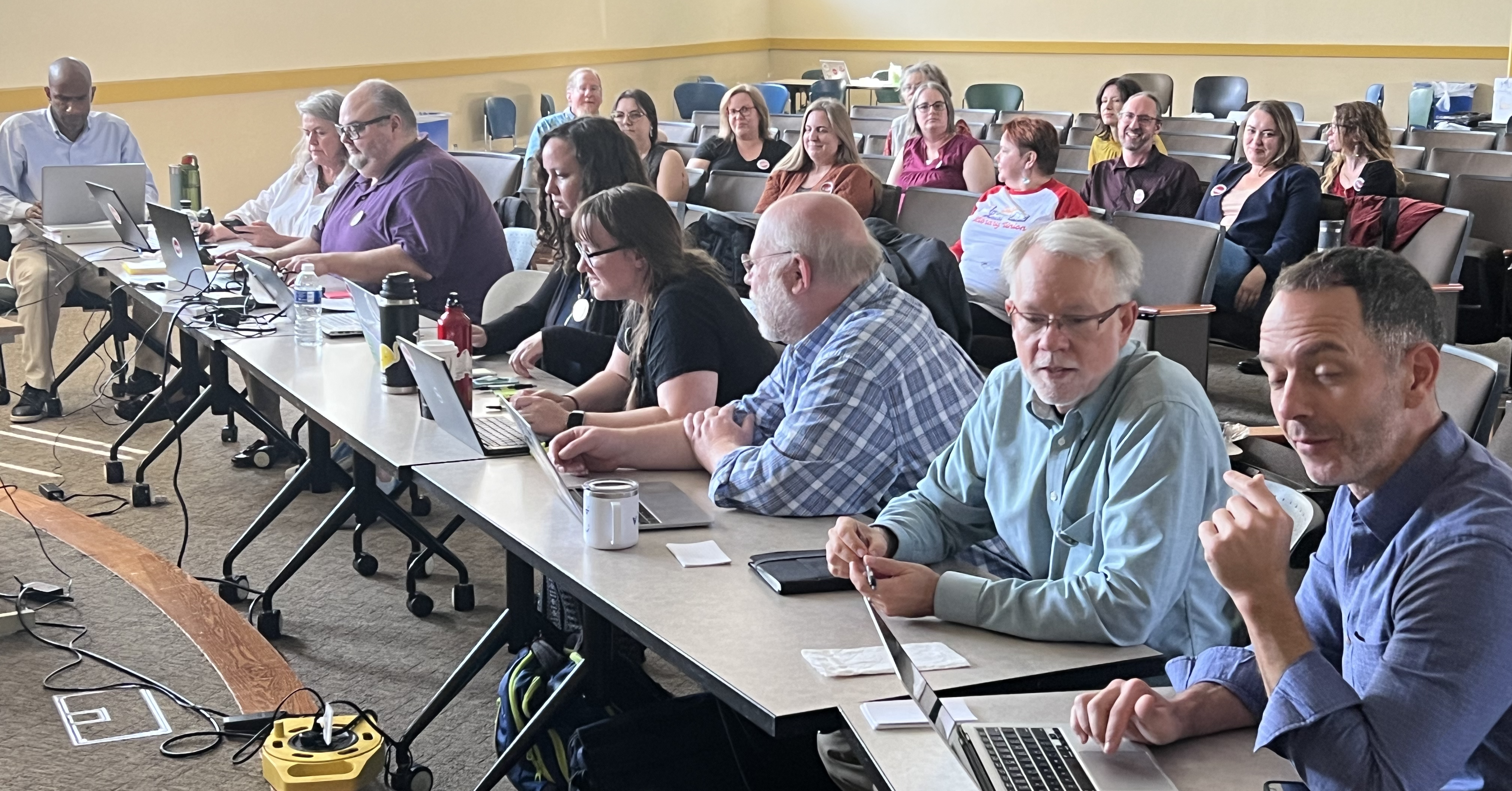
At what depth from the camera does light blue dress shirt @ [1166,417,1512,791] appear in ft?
4.33

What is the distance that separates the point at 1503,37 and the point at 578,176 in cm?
1073

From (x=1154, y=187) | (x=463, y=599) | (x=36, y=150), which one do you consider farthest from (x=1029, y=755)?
(x=36, y=150)

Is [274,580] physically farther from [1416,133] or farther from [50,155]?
[1416,133]

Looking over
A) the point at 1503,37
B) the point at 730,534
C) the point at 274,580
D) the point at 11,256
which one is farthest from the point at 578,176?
the point at 1503,37

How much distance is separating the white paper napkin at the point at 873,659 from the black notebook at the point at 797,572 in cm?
21

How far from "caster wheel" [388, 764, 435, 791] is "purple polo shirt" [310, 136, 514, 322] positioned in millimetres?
1936

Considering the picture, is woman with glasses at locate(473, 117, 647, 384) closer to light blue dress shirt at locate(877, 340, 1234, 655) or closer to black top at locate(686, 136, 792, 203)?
light blue dress shirt at locate(877, 340, 1234, 655)

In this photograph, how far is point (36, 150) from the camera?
6.29 m

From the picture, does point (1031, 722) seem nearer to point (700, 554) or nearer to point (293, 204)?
point (700, 554)

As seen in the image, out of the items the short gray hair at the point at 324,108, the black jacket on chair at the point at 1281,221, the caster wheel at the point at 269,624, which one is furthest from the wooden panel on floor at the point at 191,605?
the black jacket on chair at the point at 1281,221

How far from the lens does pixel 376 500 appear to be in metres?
3.58

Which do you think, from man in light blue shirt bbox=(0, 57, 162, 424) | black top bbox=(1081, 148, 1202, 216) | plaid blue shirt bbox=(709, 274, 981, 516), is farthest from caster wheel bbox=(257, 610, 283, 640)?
black top bbox=(1081, 148, 1202, 216)

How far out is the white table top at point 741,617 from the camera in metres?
1.75

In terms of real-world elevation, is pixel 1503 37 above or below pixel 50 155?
above
